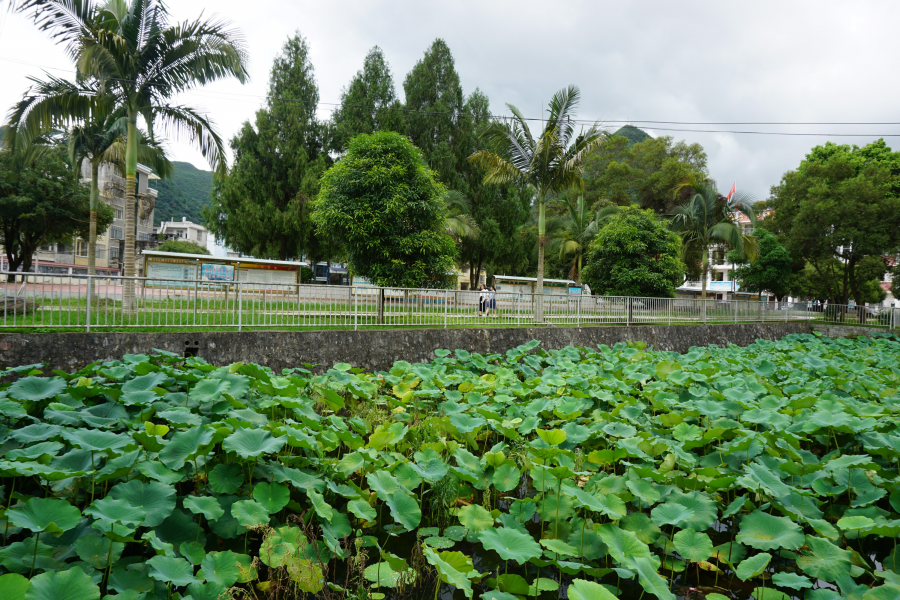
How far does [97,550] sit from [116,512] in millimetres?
250

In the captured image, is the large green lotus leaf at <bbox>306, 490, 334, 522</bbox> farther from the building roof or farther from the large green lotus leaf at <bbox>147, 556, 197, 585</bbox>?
the building roof

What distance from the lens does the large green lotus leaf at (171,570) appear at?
215cm

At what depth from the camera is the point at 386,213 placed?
11.0m

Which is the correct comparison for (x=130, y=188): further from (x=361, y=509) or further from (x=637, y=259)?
(x=637, y=259)

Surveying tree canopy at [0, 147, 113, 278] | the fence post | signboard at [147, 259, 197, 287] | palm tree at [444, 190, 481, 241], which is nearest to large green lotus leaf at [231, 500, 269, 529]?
the fence post

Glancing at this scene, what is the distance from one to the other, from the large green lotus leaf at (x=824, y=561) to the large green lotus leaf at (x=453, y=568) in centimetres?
203

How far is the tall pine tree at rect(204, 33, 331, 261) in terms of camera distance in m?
24.3

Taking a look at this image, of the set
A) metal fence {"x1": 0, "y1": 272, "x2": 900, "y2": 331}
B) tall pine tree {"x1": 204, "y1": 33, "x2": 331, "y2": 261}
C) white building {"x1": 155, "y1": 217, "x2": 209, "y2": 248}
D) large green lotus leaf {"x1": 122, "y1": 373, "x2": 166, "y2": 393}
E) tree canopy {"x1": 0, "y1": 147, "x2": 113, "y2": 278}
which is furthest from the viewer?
white building {"x1": 155, "y1": 217, "x2": 209, "y2": 248}

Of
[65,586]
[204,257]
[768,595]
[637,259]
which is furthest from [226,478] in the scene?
[204,257]

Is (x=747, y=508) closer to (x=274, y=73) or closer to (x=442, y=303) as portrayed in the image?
(x=442, y=303)

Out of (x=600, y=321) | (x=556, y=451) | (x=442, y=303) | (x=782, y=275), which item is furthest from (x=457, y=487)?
(x=782, y=275)

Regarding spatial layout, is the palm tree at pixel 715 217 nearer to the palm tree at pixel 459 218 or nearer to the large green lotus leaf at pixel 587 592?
the palm tree at pixel 459 218

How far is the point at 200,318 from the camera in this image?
8195mm

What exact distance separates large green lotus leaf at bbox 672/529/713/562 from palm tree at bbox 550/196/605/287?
2554 cm
